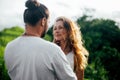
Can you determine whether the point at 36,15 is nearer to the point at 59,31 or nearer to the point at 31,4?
the point at 31,4

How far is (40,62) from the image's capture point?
10.1 feet

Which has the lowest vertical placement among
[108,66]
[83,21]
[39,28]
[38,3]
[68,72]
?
[108,66]

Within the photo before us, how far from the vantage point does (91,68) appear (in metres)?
44.4

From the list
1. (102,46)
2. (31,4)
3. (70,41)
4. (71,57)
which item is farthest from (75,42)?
(102,46)

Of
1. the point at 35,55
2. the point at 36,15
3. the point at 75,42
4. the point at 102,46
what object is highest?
the point at 36,15

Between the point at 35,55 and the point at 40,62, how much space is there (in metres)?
0.07

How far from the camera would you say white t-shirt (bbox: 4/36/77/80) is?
306 centimetres

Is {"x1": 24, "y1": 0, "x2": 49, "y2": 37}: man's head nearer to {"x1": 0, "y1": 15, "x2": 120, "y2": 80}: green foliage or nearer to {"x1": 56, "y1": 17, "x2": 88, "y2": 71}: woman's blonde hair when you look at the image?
{"x1": 56, "y1": 17, "x2": 88, "y2": 71}: woman's blonde hair

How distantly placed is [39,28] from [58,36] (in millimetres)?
1700

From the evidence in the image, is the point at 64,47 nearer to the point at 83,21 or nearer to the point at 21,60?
the point at 21,60

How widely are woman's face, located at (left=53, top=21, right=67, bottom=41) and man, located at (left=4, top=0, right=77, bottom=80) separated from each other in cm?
162

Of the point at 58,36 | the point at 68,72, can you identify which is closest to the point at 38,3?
the point at 68,72

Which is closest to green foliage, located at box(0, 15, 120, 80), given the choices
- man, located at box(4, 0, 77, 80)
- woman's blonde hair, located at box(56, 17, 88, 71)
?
woman's blonde hair, located at box(56, 17, 88, 71)

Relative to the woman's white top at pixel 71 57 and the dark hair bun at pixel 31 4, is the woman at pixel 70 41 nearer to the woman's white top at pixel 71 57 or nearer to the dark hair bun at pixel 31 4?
the woman's white top at pixel 71 57
